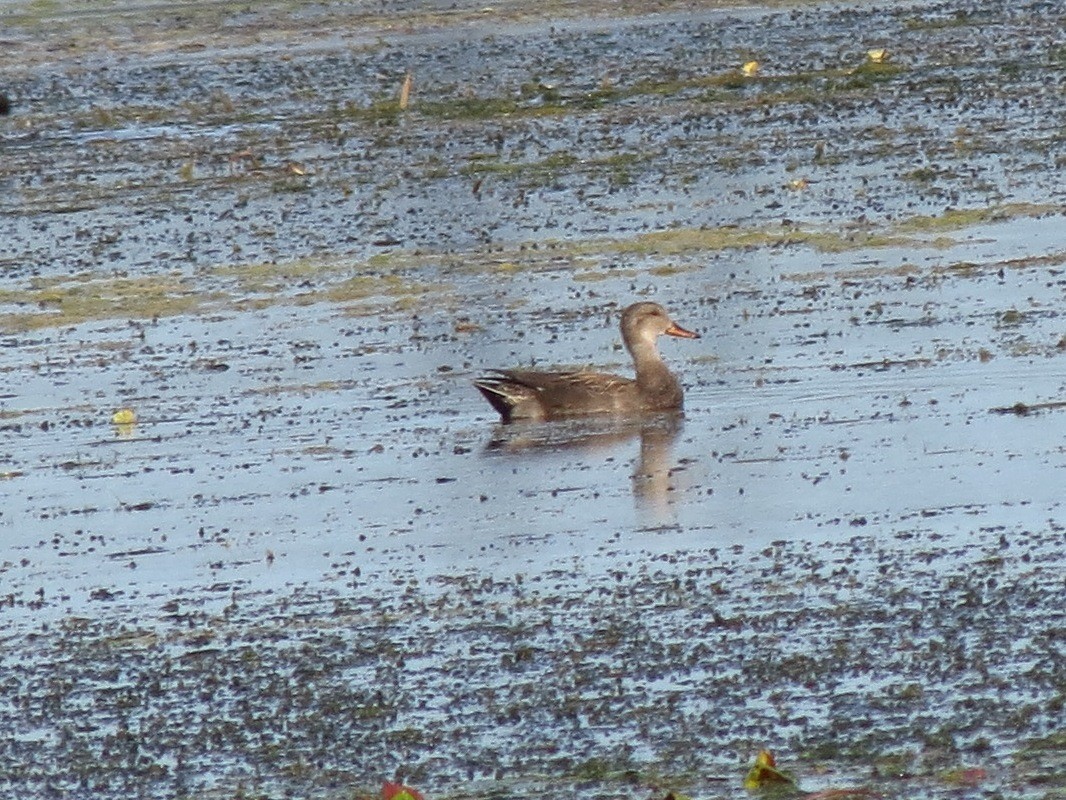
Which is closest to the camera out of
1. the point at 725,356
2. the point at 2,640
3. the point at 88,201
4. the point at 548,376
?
the point at 2,640

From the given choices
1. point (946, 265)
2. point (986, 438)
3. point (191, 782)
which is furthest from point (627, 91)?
point (191, 782)

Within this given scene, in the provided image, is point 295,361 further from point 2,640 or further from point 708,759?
point 708,759

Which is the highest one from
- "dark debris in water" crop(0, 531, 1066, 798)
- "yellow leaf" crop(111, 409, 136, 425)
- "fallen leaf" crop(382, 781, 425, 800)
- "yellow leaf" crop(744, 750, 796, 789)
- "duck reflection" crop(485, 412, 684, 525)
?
"yellow leaf" crop(111, 409, 136, 425)

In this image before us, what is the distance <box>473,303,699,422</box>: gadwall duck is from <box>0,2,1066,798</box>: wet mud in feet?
0.35

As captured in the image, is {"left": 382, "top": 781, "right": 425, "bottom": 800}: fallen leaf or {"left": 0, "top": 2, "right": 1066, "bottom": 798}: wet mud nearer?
{"left": 382, "top": 781, "right": 425, "bottom": 800}: fallen leaf

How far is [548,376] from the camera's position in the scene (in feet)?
40.4

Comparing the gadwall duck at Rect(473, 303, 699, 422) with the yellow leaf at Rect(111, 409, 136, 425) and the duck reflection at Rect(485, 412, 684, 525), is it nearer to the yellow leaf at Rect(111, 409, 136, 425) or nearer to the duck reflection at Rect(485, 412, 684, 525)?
the duck reflection at Rect(485, 412, 684, 525)

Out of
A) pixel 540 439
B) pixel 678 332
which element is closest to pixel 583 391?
pixel 540 439

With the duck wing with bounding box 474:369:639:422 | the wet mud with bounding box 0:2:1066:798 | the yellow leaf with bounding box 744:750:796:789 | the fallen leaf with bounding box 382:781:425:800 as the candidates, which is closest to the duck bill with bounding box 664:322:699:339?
the wet mud with bounding box 0:2:1066:798

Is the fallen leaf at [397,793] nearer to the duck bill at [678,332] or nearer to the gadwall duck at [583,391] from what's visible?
the gadwall duck at [583,391]

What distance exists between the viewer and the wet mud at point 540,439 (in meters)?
7.45

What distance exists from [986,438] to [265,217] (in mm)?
8145

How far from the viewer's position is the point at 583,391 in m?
12.3

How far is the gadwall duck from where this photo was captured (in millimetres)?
12219
